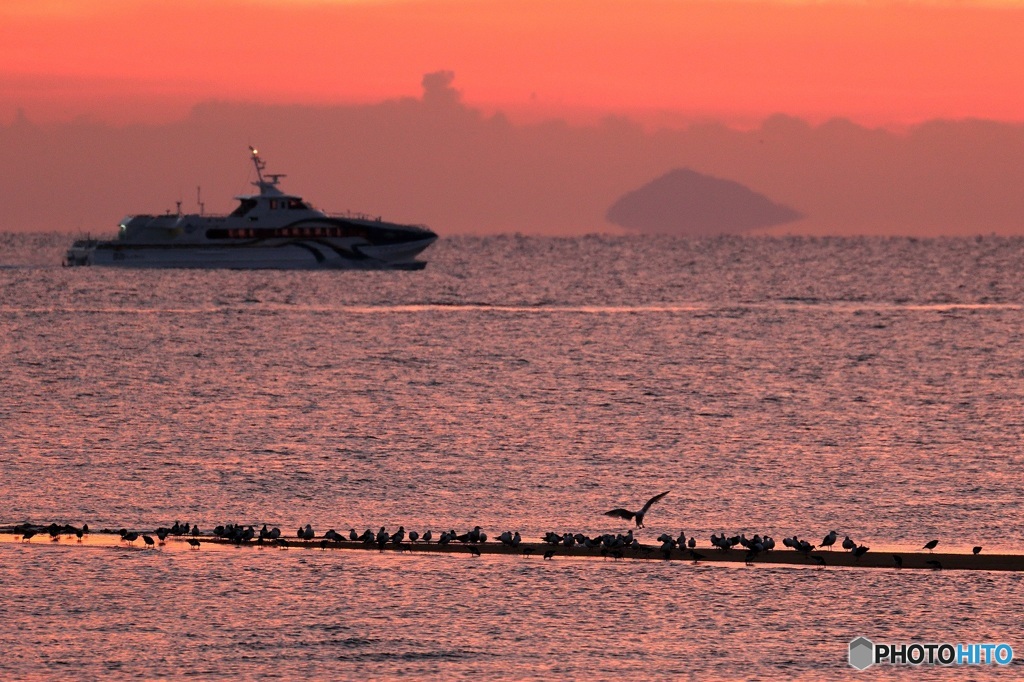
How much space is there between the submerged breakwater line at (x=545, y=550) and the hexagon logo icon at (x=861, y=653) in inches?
148

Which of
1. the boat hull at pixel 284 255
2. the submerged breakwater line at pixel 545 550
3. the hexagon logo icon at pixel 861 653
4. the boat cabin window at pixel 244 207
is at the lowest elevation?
the hexagon logo icon at pixel 861 653

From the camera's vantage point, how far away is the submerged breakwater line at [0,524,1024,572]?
67.8 ft

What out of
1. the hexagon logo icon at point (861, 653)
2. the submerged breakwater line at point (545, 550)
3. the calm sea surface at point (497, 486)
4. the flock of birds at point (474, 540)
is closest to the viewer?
Result: the hexagon logo icon at point (861, 653)

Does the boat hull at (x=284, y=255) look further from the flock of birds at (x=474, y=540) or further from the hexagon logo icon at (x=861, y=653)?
the hexagon logo icon at (x=861, y=653)

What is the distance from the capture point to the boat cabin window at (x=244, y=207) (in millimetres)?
119188

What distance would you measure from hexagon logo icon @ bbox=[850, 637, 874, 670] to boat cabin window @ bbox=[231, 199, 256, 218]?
4181 inches

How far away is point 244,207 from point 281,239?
4002 mm

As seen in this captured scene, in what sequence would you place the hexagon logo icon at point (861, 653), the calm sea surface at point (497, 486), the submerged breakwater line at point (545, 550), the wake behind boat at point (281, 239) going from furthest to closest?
the wake behind boat at point (281, 239), the submerged breakwater line at point (545, 550), the calm sea surface at point (497, 486), the hexagon logo icon at point (861, 653)

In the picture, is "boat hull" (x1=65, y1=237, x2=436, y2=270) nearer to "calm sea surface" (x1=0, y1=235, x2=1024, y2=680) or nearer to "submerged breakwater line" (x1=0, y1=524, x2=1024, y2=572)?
"calm sea surface" (x1=0, y1=235, x2=1024, y2=680)

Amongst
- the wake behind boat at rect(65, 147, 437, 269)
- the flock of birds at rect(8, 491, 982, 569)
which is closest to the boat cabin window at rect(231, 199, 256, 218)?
the wake behind boat at rect(65, 147, 437, 269)

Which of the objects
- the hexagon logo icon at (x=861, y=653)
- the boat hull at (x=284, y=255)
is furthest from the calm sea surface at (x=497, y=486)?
the boat hull at (x=284, y=255)

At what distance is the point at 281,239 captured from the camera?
12031 centimetres

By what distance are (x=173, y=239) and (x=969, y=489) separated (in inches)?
4052

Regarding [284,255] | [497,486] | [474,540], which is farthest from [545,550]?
[284,255]
